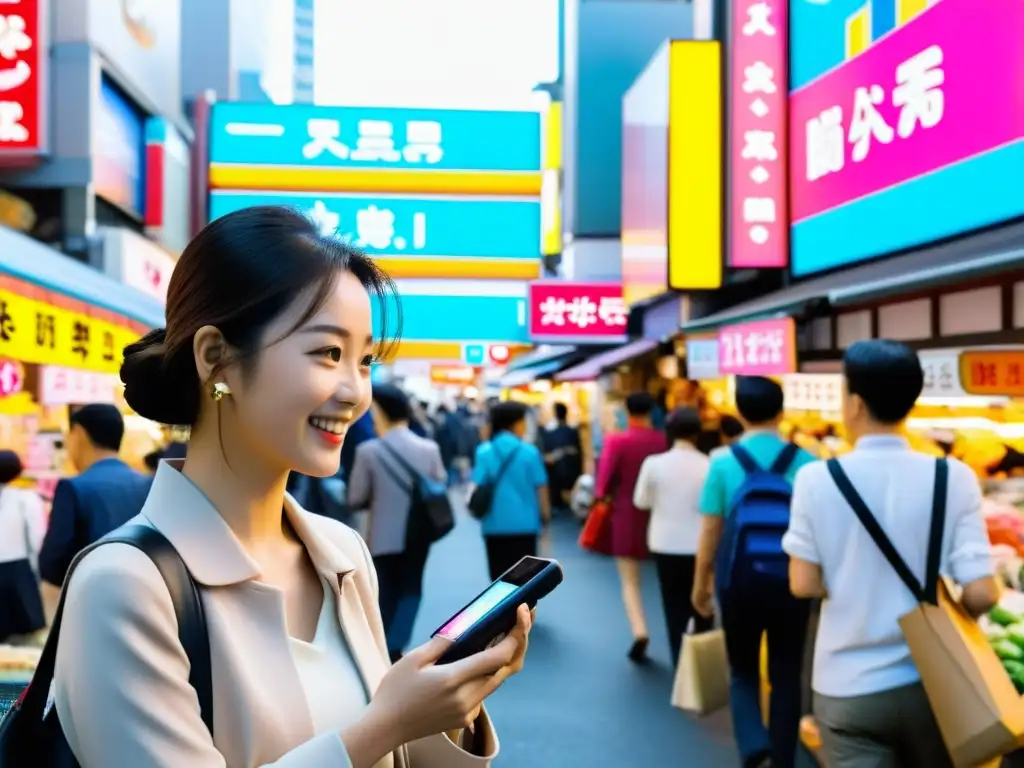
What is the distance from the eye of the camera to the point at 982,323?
5730mm

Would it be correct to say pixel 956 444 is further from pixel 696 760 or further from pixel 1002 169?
pixel 696 760

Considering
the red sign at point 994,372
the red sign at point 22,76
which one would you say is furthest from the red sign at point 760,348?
the red sign at point 22,76

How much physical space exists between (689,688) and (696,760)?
0.35 metres

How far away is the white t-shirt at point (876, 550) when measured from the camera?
2.90 m

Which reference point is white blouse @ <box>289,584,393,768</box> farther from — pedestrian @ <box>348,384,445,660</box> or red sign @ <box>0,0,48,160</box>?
red sign @ <box>0,0,48,160</box>

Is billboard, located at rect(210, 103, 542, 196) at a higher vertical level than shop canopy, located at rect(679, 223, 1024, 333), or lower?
higher

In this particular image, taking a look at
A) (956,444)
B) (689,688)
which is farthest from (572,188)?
(689,688)

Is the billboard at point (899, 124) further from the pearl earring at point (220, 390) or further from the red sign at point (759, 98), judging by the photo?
the pearl earring at point (220, 390)

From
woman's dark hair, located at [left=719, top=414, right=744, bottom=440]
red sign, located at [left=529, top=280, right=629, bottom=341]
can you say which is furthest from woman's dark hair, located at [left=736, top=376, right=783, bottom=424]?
red sign, located at [left=529, top=280, right=629, bottom=341]

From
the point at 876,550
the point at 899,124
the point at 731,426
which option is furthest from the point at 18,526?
the point at 899,124

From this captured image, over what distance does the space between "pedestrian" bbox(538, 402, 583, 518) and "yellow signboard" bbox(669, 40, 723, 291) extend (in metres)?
7.06

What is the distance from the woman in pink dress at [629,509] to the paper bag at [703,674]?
6.26 feet

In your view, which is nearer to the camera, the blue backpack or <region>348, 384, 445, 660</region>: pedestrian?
the blue backpack

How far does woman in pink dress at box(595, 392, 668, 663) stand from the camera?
7.03m
